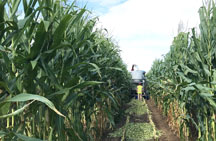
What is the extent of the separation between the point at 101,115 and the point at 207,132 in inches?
92.0

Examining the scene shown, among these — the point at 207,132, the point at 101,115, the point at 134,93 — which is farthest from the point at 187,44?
the point at 134,93

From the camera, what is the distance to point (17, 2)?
1.70m

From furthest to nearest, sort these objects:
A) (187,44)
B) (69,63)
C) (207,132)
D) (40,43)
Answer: (187,44), (207,132), (69,63), (40,43)

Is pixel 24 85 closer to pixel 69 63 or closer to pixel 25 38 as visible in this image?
pixel 25 38

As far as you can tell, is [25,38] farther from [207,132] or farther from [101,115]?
[101,115]

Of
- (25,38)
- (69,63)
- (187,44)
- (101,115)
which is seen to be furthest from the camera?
(101,115)

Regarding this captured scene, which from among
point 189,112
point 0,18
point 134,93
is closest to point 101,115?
point 189,112

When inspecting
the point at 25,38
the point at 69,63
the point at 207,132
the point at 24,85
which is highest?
the point at 25,38

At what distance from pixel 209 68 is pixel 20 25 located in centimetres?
281

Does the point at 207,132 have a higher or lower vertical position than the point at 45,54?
lower

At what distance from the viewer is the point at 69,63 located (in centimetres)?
211

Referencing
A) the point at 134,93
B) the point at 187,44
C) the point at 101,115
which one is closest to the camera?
the point at 187,44

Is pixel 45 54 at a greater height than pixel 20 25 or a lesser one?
lesser

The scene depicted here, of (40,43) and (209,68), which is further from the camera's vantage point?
(209,68)
